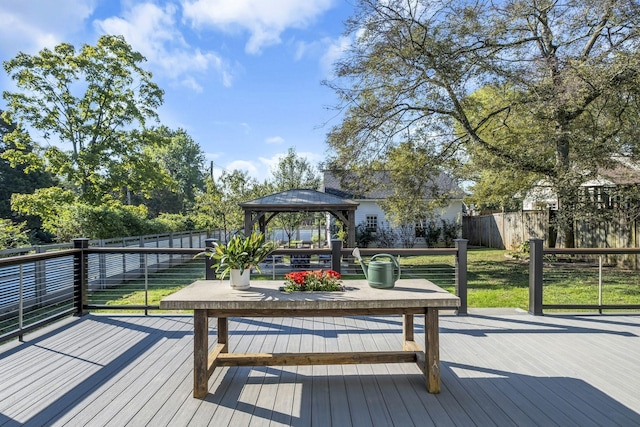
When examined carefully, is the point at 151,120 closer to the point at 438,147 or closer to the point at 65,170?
the point at 65,170

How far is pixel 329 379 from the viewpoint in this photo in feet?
9.31

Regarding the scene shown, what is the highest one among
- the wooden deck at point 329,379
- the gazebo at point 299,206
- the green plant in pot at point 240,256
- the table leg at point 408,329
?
the gazebo at point 299,206

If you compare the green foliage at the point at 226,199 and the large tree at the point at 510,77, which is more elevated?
the large tree at the point at 510,77

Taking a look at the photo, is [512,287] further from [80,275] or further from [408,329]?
[80,275]

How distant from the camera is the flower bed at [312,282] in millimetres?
2689

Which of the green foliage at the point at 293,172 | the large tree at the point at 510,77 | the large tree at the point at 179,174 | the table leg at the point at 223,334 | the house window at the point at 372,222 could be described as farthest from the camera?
the large tree at the point at 179,174

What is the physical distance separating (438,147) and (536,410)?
347 inches

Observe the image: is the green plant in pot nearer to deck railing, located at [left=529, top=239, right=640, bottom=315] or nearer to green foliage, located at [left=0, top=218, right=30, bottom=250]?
deck railing, located at [left=529, top=239, right=640, bottom=315]

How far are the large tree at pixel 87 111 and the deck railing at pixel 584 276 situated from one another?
1411cm

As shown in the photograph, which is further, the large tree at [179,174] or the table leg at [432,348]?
the large tree at [179,174]

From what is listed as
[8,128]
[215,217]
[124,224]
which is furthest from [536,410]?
[8,128]

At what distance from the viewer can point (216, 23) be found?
Answer: 819 centimetres

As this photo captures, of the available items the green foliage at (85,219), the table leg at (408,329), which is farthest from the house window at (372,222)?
the table leg at (408,329)

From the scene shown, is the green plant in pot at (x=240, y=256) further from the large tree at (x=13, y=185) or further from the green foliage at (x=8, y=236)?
the large tree at (x=13, y=185)
